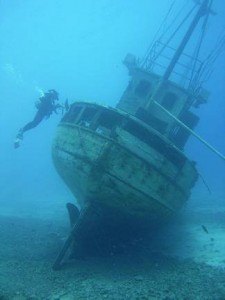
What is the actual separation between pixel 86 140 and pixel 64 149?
51.2 inches

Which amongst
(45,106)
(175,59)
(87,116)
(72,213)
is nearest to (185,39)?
(175,59)

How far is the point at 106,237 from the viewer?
11141 mm

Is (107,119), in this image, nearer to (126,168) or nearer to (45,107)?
(126,168)

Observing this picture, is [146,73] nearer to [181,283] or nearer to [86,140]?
[86,140]

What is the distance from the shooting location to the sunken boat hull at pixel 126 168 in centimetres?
1006

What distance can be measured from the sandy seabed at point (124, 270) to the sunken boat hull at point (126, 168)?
1324 millimetres

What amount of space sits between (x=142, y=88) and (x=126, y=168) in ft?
18.4

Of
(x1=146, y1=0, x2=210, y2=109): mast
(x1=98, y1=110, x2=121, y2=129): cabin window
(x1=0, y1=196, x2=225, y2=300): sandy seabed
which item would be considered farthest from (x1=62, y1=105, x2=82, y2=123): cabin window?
(x1=0, y1=196, x2=225, y2=300): sandy seabed

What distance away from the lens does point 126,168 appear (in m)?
10.0

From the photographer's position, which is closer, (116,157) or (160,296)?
(160,296)

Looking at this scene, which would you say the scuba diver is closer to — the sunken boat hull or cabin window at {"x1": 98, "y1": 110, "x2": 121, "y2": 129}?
the sunken boat hull

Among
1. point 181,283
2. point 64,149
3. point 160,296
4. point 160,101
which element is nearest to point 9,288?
point 160,296

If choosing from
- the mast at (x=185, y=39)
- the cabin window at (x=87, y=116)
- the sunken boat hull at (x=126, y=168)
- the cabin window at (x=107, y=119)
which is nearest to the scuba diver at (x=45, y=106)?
the cabin window at (x=87, y=116)

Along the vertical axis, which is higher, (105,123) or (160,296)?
(105,123)
